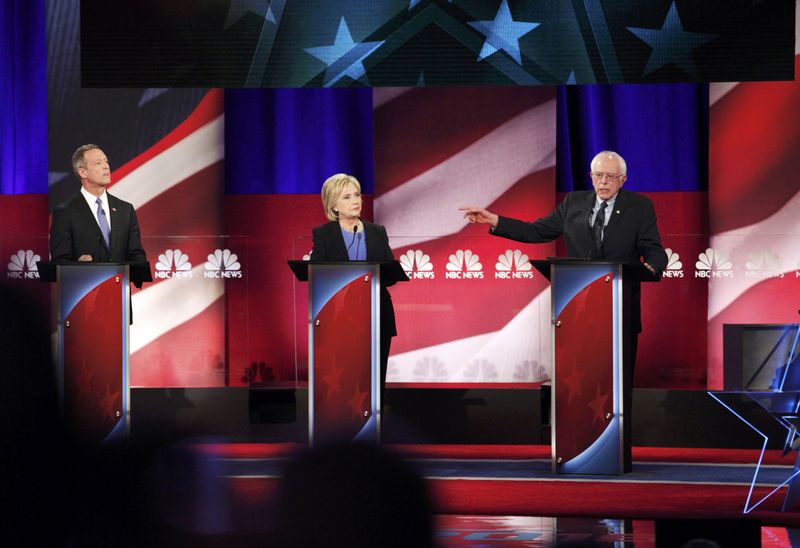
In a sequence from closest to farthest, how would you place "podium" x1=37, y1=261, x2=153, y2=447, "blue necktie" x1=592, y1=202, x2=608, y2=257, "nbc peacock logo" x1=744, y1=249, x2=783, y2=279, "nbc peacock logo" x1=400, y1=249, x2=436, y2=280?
1. "podium" x1=37, y1=261, x2=153, y2=447
2. "blue necktie" x1=592, y1=202, x2=608, y2=257
3. "nbc peacock logo" x1=744, y1=249, x2=783, y2=279
4. "nbc peacock logo" x1=400, y1=249, x2=436, y2=280

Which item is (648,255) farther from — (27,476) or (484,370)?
(27,476)

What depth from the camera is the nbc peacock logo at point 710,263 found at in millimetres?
5613

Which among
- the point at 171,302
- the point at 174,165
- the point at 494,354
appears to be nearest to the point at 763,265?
the point at 494,354

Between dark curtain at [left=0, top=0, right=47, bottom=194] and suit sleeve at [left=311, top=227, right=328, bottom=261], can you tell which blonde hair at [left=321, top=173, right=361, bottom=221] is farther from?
dark curtain at [left=0, top=0, right=47, bottom=194]

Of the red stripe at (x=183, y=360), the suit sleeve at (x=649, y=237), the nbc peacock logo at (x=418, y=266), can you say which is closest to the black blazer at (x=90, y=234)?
the red stripe at (x=183, y=360)

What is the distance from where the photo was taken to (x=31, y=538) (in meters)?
0.66

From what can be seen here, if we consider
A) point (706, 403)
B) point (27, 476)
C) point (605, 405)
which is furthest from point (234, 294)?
point (27, 476)

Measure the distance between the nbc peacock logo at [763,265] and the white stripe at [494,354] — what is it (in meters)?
1.06

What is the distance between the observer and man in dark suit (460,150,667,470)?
4961 millimetres

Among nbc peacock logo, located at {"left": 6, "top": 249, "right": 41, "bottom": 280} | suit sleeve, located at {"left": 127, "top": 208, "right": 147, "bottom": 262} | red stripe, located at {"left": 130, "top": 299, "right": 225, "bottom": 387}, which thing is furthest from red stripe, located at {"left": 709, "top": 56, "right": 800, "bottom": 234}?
nbc peacock logo, located at {"left": 6, "top": 249, "right": 41, "bottom": 280}

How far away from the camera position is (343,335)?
502 centimetres

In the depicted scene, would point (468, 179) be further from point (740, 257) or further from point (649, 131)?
point (740, 257)

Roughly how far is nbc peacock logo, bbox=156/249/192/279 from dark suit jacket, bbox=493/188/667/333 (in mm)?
1701

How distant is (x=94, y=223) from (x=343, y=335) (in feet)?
4.31
